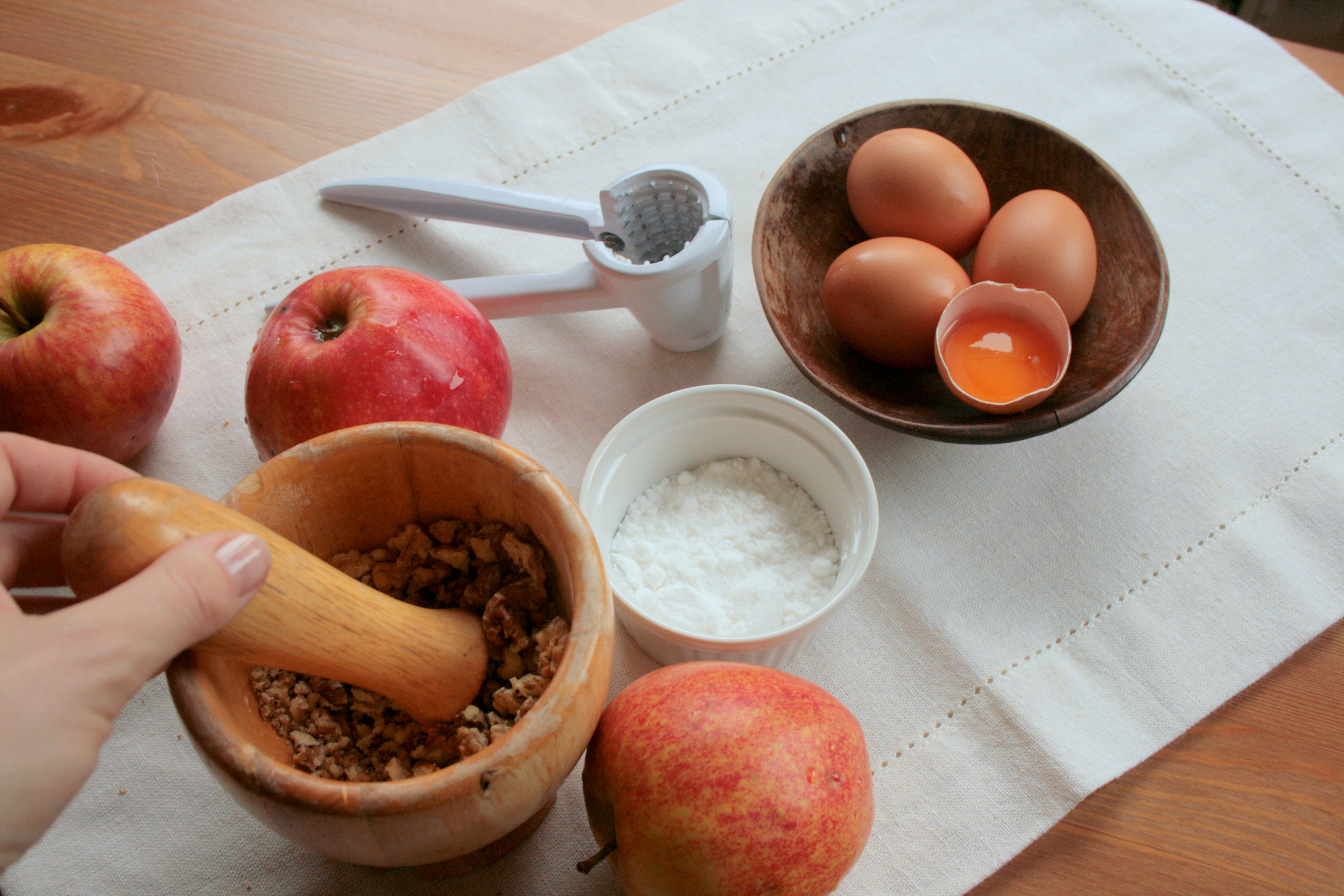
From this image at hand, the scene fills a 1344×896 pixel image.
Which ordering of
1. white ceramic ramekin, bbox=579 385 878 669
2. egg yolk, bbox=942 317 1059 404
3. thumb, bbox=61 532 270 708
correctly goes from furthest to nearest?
egg yolk, bbox=942 317 1059 404, white ceramic ramekin, bbox=579 385 878 669, thumb, bbox=61 532 270 708

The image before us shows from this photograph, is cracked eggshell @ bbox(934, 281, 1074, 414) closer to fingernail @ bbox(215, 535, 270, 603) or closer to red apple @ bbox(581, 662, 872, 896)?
red apple @ bbox(581, 662, 872, 896)

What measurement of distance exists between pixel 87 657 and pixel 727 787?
333mm

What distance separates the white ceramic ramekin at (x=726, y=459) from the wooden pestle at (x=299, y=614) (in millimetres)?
137

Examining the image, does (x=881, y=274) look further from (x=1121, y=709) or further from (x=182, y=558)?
(x=182, y=558)

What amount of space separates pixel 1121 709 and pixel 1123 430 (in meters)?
0.26

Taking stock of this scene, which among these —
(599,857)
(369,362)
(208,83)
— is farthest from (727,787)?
(208,83)

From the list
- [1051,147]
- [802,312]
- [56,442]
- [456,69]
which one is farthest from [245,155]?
[1051,147]

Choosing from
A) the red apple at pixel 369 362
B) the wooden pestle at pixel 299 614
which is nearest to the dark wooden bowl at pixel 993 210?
the red apple at pixel 369 362

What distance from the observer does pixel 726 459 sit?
2.54ft

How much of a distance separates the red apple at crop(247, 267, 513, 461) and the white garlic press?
94mm

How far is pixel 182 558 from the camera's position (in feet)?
1.30

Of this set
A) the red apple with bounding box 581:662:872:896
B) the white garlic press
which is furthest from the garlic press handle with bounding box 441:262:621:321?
the red apple with bounding box 581:662:872:896

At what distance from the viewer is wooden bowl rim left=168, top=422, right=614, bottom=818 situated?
0.43 meters

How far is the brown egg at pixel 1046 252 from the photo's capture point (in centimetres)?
75
